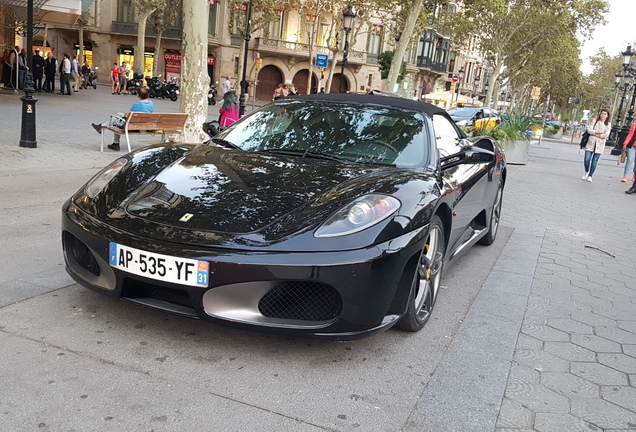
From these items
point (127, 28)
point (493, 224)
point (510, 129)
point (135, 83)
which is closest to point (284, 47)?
point (127, 28)

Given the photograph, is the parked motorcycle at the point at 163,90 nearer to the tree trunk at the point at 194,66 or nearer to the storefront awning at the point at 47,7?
the storefront awning at the point at 47,7

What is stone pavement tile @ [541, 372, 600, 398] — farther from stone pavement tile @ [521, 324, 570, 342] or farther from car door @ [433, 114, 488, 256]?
car door @ [433, 114, 488, 256]

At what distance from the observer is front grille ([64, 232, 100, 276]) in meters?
3.22

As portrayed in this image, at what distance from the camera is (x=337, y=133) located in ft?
13.6

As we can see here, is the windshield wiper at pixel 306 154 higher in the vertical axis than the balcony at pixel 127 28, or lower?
lower

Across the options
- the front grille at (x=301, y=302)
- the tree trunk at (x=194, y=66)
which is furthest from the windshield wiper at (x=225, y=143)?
the tree trunk at (x=194, y=66)

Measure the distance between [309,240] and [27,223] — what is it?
Result: 12.4 ft

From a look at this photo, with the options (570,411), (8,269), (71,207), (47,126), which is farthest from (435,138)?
(47,126)

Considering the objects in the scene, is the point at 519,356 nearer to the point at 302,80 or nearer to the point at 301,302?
the point at 301,302

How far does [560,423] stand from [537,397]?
238mm

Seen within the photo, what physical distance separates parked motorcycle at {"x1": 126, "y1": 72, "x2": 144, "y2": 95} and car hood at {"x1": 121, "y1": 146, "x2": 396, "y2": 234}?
33919 millimetres

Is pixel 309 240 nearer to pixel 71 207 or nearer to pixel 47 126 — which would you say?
pixel 71 207

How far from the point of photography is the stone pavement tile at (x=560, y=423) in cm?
269

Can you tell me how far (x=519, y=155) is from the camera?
17.8 m
